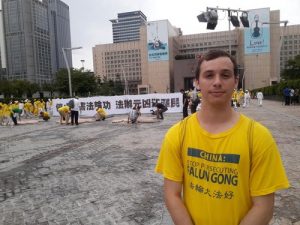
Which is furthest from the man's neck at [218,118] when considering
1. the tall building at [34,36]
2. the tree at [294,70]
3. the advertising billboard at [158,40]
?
the advertising billboard at [158,40]

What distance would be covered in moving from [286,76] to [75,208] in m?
71.1

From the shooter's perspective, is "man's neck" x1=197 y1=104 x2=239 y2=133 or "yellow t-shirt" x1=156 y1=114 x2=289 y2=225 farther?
"man's neck" x1=197 y1=104 x2=239 y2=133

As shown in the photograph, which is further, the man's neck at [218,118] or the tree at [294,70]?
the tree at [294,70]

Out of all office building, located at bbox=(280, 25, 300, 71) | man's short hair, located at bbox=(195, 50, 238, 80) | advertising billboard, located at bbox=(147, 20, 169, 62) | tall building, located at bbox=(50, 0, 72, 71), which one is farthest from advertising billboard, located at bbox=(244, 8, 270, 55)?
man's short hair, located at bbox=(195, 50, 238, 80)

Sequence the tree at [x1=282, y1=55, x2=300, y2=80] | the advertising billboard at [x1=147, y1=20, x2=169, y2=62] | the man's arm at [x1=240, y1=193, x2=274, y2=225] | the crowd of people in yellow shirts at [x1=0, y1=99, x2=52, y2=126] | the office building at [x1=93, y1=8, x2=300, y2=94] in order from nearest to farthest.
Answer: the man's arm at [x1=240, y1=193, x2=274, y2=225] → the crowd of people in yellow shirts at [x1=0, y1=99, x2=52, y2=126] → the tree at [x1=282, y1=55, x2=300, y2=80] → the office building at [x1=93, y1=8, x2=300, y2=94] → the advertising billboard at [x1=147, y1=20, x2=169, y2=62]

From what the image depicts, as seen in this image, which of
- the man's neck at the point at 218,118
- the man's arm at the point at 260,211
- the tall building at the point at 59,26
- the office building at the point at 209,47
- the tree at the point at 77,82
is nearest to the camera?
the man's arm at the point at 260,211

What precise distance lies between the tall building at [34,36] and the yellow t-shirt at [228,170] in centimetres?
7209

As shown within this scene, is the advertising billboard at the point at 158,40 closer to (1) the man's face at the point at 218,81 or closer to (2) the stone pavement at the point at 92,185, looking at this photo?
(2) the stone pavement at the point at 92,185

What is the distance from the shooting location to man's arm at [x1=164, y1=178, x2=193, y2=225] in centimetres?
188

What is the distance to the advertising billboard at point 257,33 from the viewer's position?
84.9 m

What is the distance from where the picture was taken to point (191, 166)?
1.92m

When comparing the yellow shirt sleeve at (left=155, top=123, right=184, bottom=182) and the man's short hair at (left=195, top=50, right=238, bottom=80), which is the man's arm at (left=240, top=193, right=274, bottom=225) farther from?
the man's short hair at (left=195, top=50, right=238, bottom=80)

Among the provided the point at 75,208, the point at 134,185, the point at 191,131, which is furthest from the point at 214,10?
the point at 191,131

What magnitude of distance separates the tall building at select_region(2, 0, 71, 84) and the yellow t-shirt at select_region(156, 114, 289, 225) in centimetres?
7209
